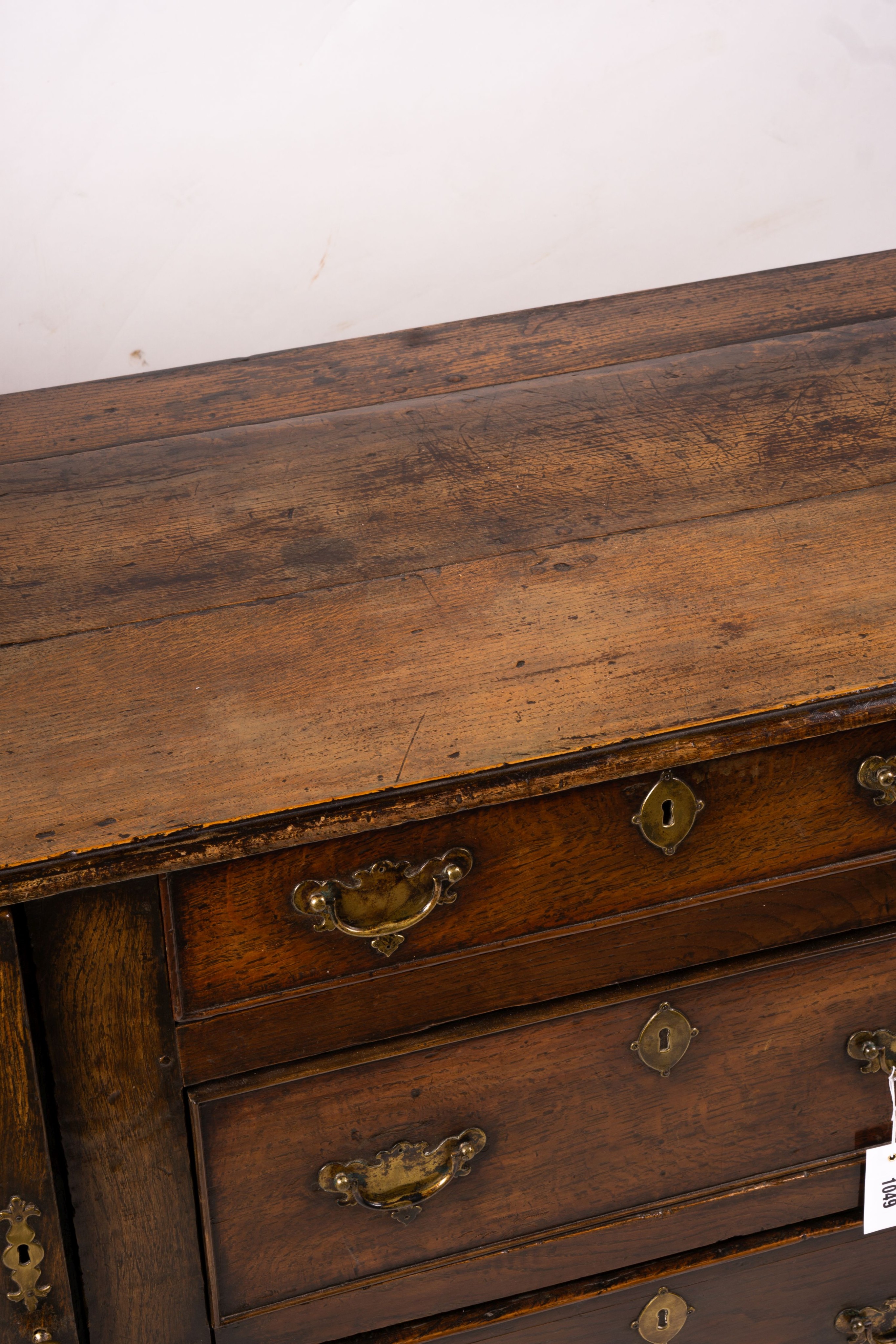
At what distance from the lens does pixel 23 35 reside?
3.93 feet

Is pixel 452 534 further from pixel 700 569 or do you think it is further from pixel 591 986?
pixel 591 986

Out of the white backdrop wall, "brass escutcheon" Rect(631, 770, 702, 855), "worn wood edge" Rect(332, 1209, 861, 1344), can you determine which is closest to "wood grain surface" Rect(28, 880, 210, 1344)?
Result: "worn wood edge" Rect(332, 1209, 861, 1344)

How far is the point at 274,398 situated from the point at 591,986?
609 millimetres

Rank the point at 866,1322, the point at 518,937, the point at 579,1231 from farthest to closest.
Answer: the point at 866,1322, the point at 579,1231, the point at 518,937

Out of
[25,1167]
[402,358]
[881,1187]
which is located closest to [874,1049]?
[881,1187]

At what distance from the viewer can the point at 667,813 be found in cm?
79

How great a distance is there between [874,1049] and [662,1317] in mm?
288

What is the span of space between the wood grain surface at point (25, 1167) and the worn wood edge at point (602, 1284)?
24 cm

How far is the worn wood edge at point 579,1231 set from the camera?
870 mm

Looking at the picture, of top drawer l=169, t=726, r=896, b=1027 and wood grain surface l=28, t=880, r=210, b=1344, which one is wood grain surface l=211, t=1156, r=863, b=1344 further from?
top drawer l=169, t=726, r=896, b=1027

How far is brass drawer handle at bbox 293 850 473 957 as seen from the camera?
739 mm

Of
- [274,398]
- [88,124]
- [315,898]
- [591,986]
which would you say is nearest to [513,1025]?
[591,986]

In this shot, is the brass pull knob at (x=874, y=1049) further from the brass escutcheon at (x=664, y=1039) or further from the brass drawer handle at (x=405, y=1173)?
the brass drawer handle at (x=405, y=1173)

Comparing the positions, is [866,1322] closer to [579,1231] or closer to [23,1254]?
[579,1231]
